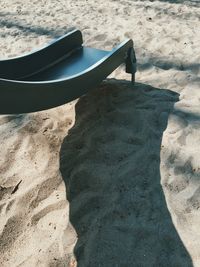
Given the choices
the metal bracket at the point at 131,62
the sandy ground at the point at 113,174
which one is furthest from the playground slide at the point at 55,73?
the sandy ground at the point at 113,174

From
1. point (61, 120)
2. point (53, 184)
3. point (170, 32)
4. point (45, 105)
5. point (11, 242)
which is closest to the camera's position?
point (11, 242)

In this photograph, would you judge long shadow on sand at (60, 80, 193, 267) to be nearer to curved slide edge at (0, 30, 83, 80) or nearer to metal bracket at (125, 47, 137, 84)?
metal bracket at (125, 47, 137, 84)

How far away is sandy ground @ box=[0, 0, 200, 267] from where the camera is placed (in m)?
2.35

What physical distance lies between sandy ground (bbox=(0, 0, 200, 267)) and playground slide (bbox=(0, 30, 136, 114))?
305 mm

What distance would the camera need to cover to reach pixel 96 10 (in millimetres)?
6012

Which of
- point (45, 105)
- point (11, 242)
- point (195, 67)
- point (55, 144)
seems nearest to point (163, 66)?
point (195, 67)

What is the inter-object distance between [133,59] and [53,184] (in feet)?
5.23

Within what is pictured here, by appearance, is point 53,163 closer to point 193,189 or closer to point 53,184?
point 53,184

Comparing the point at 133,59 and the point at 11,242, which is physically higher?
the point at 133,59

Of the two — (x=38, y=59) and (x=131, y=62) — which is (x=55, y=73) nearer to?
(x=38, y=59)

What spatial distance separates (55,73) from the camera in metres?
3.69

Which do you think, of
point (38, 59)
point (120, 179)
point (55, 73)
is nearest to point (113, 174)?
point (120, 179)

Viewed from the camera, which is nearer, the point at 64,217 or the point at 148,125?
the point at 64,217

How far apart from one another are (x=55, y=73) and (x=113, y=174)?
4.19 ft
